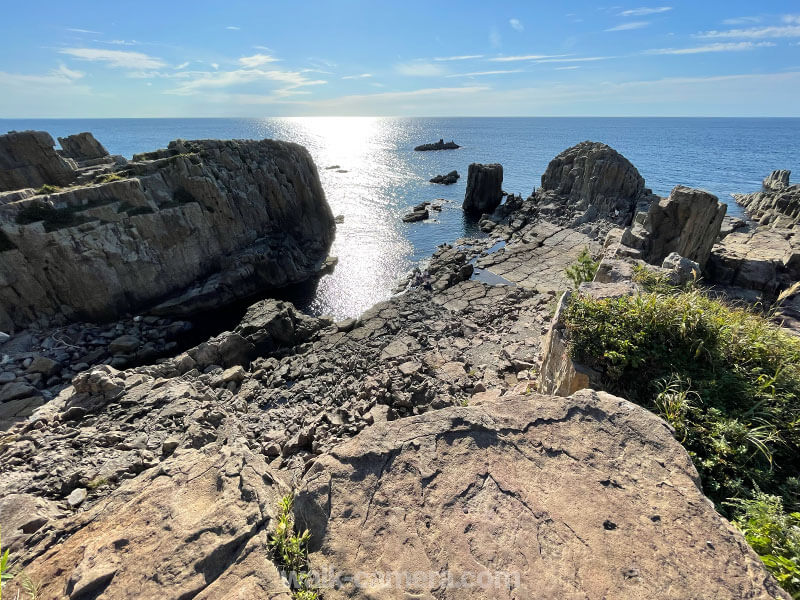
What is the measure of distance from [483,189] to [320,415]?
45.7 m

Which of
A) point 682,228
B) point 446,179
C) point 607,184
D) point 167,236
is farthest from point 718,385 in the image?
point 446,179

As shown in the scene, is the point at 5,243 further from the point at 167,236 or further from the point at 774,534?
the point at 774,534

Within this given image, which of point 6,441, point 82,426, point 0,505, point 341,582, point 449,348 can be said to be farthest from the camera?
point 449,348

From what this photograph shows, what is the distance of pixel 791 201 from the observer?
36.0 metres

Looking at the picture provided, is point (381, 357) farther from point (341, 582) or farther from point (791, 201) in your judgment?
point (791, 201)

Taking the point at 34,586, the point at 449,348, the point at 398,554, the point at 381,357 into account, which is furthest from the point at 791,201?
the point at 34,586

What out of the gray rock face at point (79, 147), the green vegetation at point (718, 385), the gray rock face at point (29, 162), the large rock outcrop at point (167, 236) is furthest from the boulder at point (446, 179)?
the green vegetation at point (718, 385)

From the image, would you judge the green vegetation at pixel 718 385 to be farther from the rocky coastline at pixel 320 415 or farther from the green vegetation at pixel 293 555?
the green vegetation at pixel 293 555

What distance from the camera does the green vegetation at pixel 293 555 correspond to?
3.84m

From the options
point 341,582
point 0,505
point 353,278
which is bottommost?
point 353,278

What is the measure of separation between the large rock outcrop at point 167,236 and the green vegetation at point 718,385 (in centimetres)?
2678

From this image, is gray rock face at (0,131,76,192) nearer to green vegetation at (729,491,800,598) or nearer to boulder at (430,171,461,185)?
green vegetation at (729,491,800,598)

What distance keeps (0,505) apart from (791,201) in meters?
56.9

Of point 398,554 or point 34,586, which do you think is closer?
point 398,554
